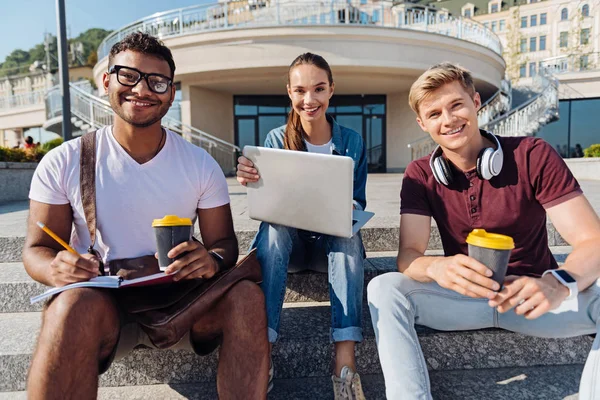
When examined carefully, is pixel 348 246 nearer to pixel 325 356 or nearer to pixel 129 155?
pixel 325 356

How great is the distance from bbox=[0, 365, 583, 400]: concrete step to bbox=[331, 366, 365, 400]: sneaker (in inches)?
8.6

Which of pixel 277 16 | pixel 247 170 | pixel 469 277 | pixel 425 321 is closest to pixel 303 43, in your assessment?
pixel 277 16

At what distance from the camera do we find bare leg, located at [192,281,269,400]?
1542 millimetres

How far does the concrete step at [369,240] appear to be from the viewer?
3070mm

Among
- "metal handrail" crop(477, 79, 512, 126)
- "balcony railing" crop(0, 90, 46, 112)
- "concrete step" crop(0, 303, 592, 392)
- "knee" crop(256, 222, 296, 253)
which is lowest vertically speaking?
"concrete step" crop(0, 303, 592, 392)

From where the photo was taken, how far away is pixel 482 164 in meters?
1.74

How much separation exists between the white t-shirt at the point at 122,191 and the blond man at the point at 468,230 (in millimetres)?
1011

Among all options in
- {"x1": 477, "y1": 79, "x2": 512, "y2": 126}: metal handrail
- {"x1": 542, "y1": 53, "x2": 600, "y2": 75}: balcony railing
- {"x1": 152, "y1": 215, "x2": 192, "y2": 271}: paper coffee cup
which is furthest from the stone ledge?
{"x1": 542, "y1": 53, "x2": 600, "y2": 75}: balcony railing

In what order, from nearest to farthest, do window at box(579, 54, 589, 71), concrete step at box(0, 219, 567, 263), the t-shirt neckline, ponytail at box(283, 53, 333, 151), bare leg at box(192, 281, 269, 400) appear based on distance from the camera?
bare leg at box(192, 281, 269, 400), the t-shirt neckline, ponytail at box(283, 53, 333, 151), concrete step at box(0, 219, 567, 263), window at box(579, 54, 589, 71)

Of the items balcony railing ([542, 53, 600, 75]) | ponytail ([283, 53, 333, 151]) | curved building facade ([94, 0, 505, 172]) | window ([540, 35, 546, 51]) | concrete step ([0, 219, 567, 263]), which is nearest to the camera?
ponytail ([283, 53, 333, 151])

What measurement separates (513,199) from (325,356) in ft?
4.14

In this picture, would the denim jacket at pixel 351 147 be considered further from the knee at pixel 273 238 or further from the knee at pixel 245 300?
the knee at pixel 245 300

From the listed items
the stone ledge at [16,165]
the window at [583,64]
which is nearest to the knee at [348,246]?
the stone ledge at [16,165]

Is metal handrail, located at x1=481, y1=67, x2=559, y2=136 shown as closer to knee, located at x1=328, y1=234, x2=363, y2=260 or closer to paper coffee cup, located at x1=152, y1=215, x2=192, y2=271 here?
knee, located at x1=328, y1=234, x2=363, y2=260
